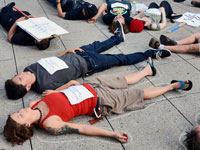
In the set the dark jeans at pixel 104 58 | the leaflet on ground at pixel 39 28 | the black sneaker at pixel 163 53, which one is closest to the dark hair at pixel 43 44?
the leaflet on ground at pixel 39 28

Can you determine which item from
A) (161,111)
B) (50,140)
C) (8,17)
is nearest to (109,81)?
(161,111)

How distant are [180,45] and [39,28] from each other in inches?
106

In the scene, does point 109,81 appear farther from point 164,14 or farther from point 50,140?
point 164,14

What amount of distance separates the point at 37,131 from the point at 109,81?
3.78ft

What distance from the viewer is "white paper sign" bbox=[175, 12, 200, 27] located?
17.7 ft

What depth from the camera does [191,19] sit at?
18.3ft

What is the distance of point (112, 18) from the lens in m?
5.16

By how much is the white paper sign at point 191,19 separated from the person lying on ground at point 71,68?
200 cm

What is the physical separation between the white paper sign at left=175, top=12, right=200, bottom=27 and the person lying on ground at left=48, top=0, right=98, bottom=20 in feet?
7.20

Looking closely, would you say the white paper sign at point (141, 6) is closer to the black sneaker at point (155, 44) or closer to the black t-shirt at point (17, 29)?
the black sneaker at point (155, 44)

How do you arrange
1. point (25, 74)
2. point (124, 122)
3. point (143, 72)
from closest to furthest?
point (124, 122), point (25, 74), point (143, 72)

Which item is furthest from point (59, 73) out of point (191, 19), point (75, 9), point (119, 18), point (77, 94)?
point (191, 19)

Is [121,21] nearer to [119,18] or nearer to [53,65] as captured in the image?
[119,18]

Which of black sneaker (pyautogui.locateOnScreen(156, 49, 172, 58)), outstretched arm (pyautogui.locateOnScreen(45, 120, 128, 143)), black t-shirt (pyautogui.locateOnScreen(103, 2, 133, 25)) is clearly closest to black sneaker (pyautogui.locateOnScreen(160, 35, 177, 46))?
black sneaker (pyautogui.locateOnScreen(156, 49, 172, 58))
